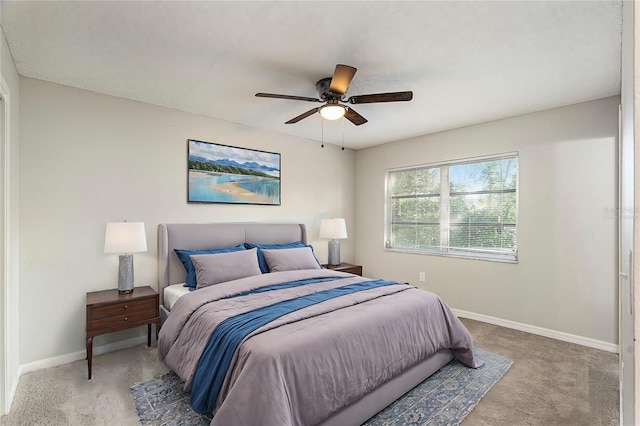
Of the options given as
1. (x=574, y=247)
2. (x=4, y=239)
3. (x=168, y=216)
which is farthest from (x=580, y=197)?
(x=4, y=239)

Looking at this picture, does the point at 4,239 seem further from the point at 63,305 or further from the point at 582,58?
the point at 582,58

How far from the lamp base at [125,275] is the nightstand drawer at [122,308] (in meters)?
0.23

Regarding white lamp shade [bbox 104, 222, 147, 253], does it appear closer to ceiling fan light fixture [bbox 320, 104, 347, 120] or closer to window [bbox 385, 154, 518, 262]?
ceiling fan light fixture [bbox 320, 104, 347, 120]

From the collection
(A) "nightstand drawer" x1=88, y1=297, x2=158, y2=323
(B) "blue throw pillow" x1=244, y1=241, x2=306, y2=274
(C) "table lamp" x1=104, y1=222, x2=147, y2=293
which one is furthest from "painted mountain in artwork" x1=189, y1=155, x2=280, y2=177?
(A) "nightstand drawer" x1=88, y1=297, x2=158, y2=323

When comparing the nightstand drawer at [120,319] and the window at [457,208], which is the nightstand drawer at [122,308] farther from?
the window at [457,208]

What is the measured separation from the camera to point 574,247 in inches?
134

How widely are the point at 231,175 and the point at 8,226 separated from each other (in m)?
2.17

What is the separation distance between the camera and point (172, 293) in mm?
3141

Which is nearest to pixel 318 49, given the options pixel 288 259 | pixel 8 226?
pixel 288 259

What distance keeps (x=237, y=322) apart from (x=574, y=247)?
11.5 feet

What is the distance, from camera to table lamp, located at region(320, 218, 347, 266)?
15.4 ft

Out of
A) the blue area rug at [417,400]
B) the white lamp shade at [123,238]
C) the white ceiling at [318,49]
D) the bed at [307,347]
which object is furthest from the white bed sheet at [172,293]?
the white ceiling at [318,49]

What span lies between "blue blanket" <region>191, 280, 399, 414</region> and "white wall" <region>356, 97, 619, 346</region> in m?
2.83

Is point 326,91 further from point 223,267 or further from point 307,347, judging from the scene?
point 307,347
